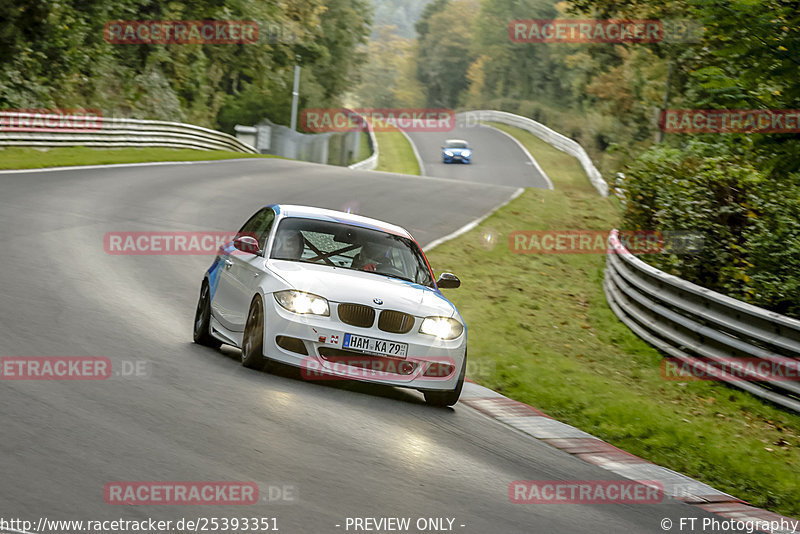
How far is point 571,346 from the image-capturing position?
1419cm

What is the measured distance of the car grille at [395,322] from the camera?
8828 millimetres

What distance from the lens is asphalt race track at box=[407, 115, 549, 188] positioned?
181ft

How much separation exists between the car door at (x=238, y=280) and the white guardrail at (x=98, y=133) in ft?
70.3

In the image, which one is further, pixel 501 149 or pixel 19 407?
pixel 501 149

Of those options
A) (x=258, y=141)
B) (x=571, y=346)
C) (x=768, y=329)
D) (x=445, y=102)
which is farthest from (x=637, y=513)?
(x=445, y=102)

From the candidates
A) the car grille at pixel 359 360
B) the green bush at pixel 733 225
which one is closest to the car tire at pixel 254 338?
the car grille at pixel 359 360

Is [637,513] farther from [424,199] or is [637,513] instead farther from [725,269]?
[424,199]

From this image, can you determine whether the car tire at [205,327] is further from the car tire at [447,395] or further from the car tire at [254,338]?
the car tire at [447,395]

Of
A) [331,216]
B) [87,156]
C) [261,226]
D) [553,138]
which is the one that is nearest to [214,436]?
[331,216]

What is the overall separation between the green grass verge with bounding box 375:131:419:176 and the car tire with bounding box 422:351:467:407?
48.8m

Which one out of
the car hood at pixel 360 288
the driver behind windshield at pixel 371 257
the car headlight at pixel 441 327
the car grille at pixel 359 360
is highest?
the driver behind windshield at pixel 371 257

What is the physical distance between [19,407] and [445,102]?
138070 millimetres

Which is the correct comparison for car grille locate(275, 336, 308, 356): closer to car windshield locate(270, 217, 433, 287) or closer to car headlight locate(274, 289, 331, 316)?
car headlight locate(274, 289, 331, 316)

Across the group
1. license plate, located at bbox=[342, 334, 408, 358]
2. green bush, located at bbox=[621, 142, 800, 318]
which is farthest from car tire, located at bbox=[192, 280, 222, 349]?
green bush, located at bbox=[621, 142, 800, 318]
